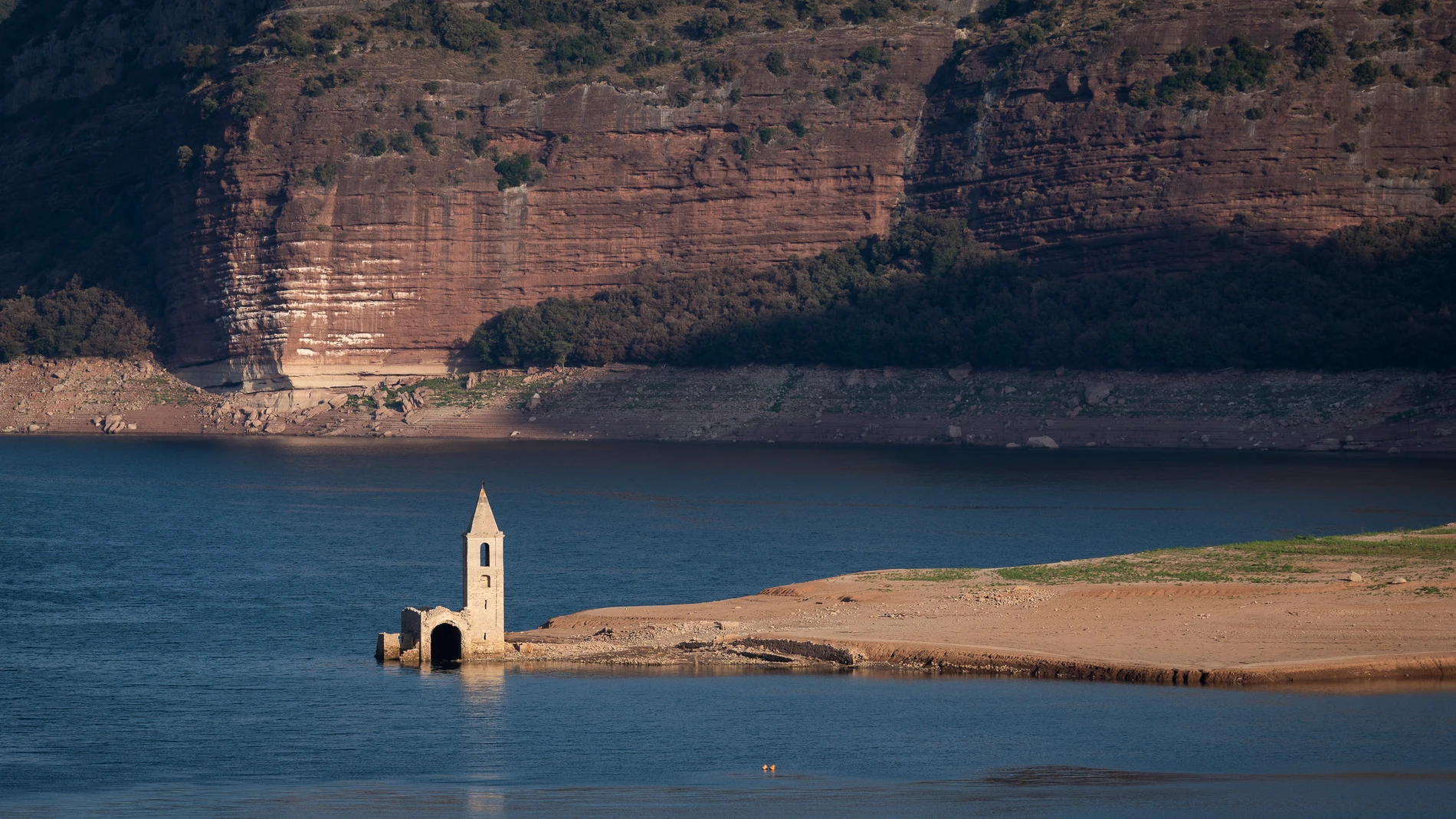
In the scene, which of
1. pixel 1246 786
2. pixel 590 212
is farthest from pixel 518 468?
pixel 1246 786

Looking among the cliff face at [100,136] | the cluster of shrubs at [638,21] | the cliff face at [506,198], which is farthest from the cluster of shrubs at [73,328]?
the cluster of shrubs at [638,21]

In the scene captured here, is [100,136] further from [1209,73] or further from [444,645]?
[444,645]

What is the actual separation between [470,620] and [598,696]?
14.3 feet

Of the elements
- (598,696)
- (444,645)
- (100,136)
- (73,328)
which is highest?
(100,136)

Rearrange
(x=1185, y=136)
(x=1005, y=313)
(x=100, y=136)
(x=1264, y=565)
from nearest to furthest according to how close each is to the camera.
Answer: (x=1264, y=565)
(x=1005, y=313)
(x=1185, y=136)
(x=100, y=136)

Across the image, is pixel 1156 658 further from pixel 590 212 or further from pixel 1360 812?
pixel 590 212

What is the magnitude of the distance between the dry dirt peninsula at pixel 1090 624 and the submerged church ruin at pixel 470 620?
3.21ft

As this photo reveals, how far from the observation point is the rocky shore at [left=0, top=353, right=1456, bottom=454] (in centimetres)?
10619

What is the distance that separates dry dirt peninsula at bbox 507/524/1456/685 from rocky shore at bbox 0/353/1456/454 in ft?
183

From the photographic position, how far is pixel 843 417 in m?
121

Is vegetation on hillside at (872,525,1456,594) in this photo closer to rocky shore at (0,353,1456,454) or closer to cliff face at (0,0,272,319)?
rocky shore at (0,353,1456,454)

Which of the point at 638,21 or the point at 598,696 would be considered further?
the point at 638,21

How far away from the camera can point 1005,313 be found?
120 meters

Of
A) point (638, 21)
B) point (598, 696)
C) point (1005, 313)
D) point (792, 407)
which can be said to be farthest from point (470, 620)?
point (638, 21)
